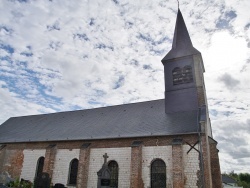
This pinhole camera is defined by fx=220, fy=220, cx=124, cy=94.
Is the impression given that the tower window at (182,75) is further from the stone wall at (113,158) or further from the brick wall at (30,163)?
the brick wall at (30,163)

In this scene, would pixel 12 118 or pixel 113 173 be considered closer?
pixel 113 173

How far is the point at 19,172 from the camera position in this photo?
667 inches

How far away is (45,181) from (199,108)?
1053cm

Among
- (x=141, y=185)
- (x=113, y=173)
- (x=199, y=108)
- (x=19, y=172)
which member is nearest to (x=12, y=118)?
(x=19, y=172)

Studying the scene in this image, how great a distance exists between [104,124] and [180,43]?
8.89 m

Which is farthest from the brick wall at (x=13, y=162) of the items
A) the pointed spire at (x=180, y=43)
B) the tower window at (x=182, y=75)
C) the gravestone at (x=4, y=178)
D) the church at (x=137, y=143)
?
the pointed spire at (x=180, y=43)

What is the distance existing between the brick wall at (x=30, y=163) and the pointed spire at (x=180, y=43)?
39.6ft

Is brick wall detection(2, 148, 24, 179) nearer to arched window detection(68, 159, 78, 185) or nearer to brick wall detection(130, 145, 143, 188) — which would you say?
arched window detection(68, 159, 78, 185)

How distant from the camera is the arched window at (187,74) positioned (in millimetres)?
15656

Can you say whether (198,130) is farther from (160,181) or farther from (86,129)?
(86,129)

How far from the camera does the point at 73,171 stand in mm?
15367

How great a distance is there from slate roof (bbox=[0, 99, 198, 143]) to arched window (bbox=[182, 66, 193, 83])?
7.94ft

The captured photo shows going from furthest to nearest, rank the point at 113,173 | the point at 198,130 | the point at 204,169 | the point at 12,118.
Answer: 1. the point at 12,118
2. the point at 113,173
3. the point at 198,130
4. the point at 204,169

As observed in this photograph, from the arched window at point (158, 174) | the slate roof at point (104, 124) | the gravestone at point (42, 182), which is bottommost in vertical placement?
the gravestone at point (42, 182)
